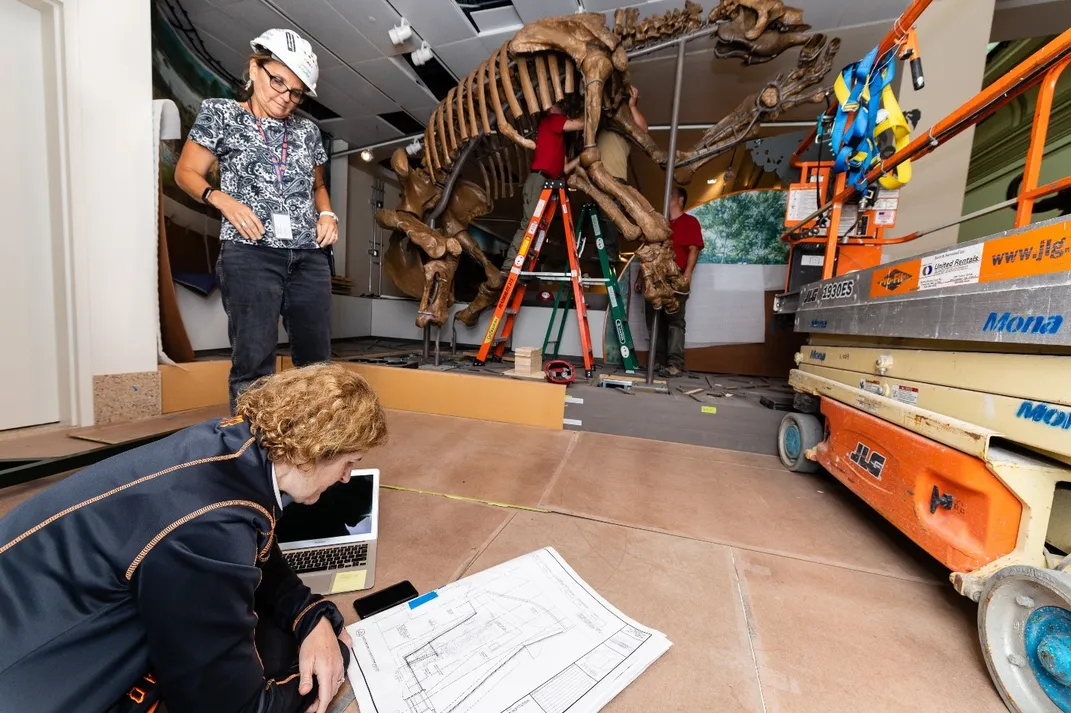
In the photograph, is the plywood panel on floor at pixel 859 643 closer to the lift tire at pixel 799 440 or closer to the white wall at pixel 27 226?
the lift tire at pixel 799 440

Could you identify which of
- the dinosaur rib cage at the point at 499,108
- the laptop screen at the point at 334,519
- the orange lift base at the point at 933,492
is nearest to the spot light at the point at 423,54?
the dinosaur rib cage at the point at 499,108

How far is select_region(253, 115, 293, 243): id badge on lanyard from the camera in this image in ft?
5.91

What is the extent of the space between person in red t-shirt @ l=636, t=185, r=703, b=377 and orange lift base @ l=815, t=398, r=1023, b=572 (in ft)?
7.18

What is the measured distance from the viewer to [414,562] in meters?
1.34

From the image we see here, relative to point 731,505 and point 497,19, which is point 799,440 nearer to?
point 731,505

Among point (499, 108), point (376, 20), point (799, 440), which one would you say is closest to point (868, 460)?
point (799, 440)

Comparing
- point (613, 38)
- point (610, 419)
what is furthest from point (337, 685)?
point (613, 38)

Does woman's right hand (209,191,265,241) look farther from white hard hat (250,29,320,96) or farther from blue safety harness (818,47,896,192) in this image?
blue safety harness (818,47,896,192)

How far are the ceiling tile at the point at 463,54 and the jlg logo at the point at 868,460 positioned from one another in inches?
160

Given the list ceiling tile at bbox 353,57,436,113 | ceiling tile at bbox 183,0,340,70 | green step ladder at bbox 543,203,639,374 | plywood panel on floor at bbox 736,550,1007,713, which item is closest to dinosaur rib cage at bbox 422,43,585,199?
ceiling tile at bbox 353,57,436,113

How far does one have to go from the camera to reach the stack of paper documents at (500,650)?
84 cm

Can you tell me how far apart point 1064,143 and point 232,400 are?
7.46 metres

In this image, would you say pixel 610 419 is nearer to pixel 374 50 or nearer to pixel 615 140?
pixel 615 140

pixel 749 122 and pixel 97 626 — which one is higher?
pixel 749 122
